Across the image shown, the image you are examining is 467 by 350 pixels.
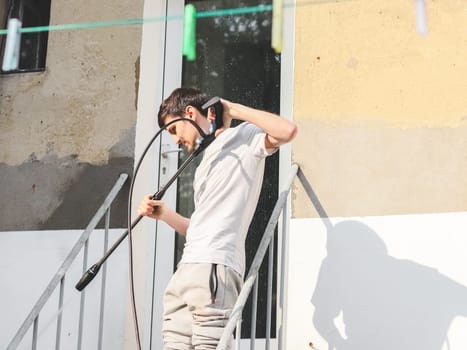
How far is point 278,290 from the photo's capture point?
4074mm

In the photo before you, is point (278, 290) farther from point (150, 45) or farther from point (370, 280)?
point (150, 45)

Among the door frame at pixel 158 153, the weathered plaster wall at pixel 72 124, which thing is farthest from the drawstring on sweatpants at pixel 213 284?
the weathered plaster wall at pixel 72 124

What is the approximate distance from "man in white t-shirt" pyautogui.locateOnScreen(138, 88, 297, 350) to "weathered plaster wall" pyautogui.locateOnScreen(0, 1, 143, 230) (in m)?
1.23

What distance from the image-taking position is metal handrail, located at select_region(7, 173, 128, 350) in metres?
3.92

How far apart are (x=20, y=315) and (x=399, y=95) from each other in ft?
7.52

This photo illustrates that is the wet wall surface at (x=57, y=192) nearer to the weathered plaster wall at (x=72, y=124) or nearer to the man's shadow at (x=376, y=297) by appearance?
the weathered plaster wall at (x=72, y=124)

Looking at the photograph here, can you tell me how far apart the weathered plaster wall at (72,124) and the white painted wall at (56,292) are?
0.10m

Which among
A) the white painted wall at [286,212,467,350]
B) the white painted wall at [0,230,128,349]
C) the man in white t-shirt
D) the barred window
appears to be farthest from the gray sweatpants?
the barred window

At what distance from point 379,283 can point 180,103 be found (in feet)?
4.12

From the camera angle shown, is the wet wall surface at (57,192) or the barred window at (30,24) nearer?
the wet wall surface at (57,192)

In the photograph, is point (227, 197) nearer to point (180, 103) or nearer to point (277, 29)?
point (180, 103)

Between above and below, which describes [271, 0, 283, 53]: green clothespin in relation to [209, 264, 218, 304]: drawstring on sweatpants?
above

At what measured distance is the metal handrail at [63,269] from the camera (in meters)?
3.92

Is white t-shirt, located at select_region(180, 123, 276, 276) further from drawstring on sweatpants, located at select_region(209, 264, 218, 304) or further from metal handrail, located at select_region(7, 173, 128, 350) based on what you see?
metal handrail, located at select_region(7, 173, 128, 350)
